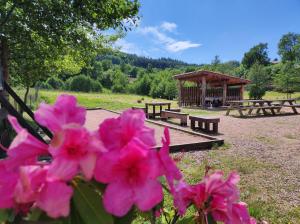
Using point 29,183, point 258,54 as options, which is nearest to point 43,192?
point 29,183

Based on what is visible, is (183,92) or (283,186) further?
(183,92)

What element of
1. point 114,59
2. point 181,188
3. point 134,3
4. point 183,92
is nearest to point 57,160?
point 181,188

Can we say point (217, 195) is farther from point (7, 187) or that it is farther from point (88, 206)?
point (7, 187)

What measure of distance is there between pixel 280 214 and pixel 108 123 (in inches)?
148

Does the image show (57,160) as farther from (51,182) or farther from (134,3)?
(134,3)

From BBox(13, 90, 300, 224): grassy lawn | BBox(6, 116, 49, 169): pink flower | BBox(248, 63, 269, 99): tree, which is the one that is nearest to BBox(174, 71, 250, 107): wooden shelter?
BBox(248, 63, 269, 99): tree

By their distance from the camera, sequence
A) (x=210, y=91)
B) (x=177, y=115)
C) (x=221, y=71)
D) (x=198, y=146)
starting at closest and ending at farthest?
(x=198, y=146) < (x=177, y=115) < (x=210, y=91) < (x=221, y=71)

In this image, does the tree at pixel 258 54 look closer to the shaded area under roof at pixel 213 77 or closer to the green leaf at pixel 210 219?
the shaded area under roof at pixel 213 77

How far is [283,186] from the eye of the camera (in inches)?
181

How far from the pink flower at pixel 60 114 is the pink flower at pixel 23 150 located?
0.03 m

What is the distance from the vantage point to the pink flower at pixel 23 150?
40 cm

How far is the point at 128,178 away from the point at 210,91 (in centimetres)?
2288

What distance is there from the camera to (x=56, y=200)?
1.16 feet

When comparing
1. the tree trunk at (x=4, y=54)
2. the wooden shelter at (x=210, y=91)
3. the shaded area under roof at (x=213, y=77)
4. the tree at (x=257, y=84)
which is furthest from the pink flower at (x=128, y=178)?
the tree at (x=257, y=84)
